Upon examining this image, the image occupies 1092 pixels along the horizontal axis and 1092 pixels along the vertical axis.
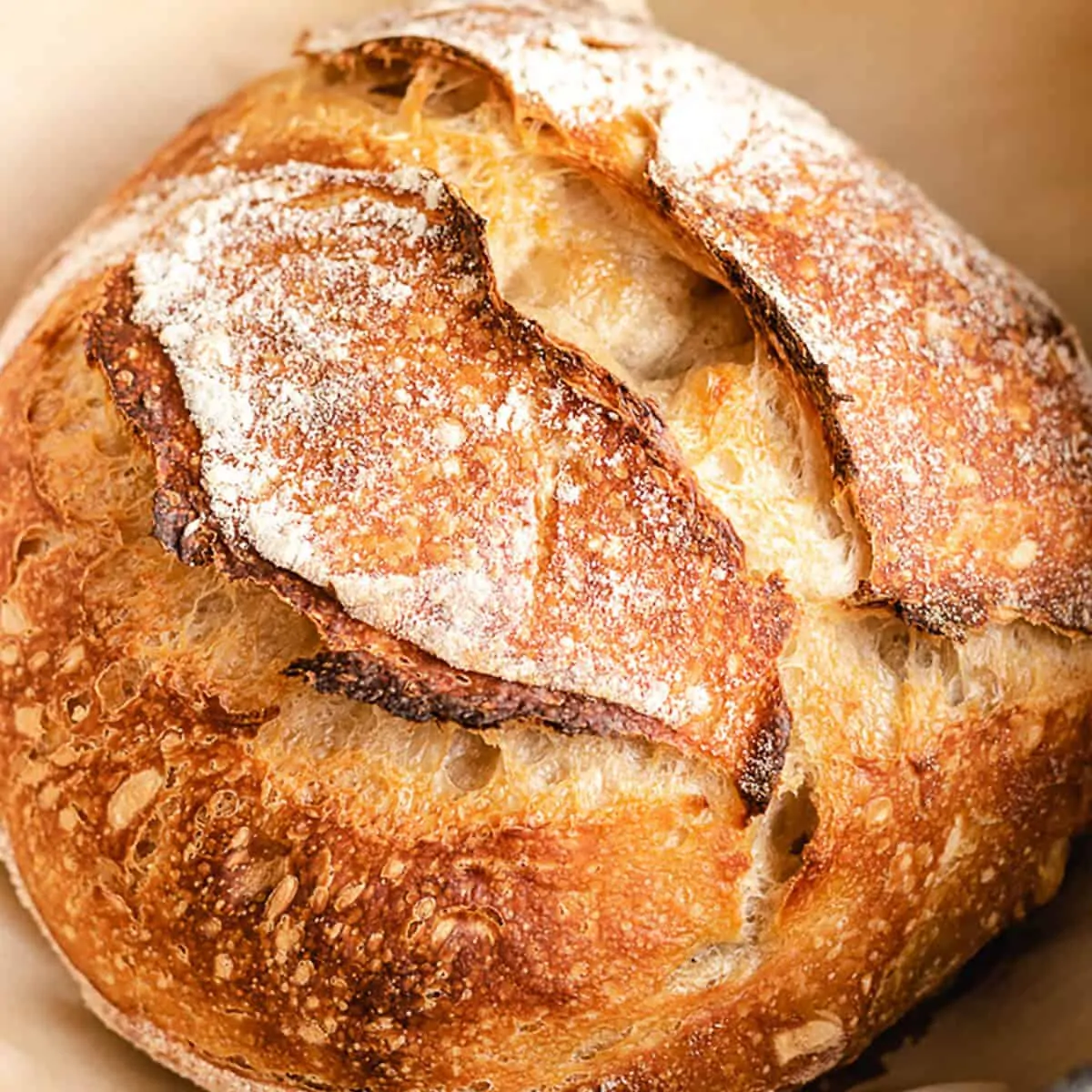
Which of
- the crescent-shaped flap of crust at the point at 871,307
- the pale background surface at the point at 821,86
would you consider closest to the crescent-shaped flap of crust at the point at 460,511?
the crescent-shaped flap of crust at the point at 871,307

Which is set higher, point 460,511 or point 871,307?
point 871,307

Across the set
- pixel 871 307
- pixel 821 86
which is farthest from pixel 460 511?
pixel 821 86

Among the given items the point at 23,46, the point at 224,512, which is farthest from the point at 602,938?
the point at 23,46

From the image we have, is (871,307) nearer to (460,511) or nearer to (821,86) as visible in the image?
(460,511)

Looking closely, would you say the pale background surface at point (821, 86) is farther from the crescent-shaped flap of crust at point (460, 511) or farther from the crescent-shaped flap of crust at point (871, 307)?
the crescent-shaped flap of crust at point (460, 511)

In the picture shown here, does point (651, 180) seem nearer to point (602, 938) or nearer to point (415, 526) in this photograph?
point (415, 526)

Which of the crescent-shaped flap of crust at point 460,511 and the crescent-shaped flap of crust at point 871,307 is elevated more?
the crescent-shaped flap of crust at point 871,307
